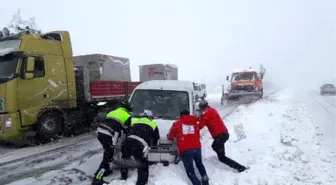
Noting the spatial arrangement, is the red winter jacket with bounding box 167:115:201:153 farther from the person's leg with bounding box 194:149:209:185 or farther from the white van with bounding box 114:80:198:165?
the white van with bounding box 114:80:198:165

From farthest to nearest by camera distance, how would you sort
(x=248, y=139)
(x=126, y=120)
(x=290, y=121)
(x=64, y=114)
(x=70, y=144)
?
1. (x=290, y=121)
2. (x=64, y=114)
3. (x=70, y=144)
4. (x=248, y=139)
5. (x=126, y=120)

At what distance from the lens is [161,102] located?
845cm

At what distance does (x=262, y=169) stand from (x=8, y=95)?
7.50 m

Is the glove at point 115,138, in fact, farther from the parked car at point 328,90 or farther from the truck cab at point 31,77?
the parked car at point 328,90

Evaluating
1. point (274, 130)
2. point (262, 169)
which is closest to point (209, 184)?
point (262, 169)

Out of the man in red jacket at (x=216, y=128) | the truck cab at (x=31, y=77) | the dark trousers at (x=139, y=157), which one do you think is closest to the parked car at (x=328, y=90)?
the truck cab at (x=31, y=77)

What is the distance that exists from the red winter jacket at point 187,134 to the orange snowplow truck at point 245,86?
61.3ft

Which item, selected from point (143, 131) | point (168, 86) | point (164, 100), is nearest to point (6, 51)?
point (168, 86)

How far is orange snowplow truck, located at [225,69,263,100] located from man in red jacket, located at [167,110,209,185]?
18720 millimetres

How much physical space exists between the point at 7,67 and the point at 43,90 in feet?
4.47

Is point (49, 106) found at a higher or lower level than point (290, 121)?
higher

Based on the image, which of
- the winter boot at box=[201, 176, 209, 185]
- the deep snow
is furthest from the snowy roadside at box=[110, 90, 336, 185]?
the winter boot at box=[201, 176, 209, 185]

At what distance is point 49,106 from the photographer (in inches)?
452

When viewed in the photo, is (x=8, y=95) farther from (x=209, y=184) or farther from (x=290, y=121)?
(x=290, y=121)
